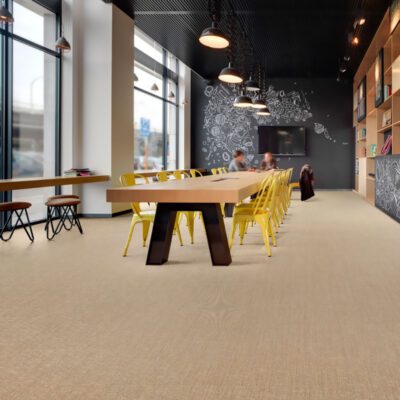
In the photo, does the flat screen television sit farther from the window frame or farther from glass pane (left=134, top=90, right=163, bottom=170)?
glass pane (left=134, top=90, right=163, bottom=170)

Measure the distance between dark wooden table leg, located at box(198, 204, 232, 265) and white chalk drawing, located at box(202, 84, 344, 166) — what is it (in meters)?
10.9

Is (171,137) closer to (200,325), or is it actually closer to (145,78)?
(145,78)

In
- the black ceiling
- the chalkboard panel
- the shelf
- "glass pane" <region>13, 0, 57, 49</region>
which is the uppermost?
the black ceiling

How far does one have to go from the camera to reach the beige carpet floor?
6.72 ft

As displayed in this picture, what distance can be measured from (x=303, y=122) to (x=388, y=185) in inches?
285

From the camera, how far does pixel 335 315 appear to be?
2986mm

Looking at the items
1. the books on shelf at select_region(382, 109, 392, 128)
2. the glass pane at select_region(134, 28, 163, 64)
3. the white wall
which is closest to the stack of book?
the white wall

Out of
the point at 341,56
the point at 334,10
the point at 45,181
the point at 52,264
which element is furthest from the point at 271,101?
the point at 52,264

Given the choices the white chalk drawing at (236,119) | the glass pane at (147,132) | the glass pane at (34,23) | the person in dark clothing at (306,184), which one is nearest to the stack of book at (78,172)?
the glass pane at (34,23)

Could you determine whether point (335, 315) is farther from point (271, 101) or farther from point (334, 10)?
point (271, 101)

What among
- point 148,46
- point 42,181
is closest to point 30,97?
point 42,181

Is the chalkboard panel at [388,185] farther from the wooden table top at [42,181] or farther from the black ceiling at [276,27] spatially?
the wooden table top at [42,181]

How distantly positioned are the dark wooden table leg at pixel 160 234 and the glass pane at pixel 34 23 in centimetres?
405

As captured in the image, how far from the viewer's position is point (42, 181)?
614cm
